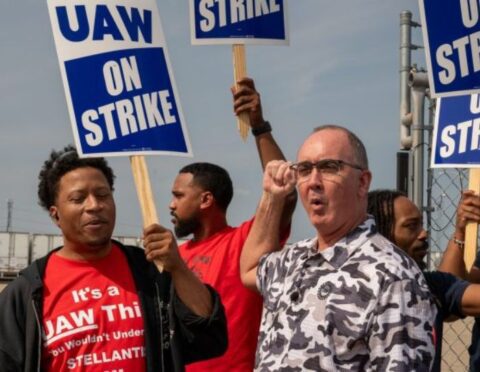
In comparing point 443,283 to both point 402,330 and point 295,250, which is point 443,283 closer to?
point 295,250

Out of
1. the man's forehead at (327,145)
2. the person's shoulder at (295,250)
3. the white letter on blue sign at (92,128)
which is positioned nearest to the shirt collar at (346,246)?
the person's shoulder at (295,250)

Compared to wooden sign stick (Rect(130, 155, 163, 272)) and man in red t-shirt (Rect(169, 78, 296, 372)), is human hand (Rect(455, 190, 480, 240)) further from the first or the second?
wooden sign stick (Rect(130, 155, 163, 272))

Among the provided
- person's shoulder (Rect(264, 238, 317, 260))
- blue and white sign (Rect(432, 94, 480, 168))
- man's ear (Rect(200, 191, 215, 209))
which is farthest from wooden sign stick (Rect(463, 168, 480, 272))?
man's ear (Rect(200, 191, 215, 209))

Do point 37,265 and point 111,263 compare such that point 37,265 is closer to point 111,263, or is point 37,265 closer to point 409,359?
point 111,263

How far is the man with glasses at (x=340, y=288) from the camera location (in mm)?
2887

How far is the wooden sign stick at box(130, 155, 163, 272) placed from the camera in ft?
12.2

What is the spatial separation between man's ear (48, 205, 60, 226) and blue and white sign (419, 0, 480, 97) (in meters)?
1.92

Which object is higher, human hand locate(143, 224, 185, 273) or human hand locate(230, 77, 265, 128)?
human hand locate(230, 77, 265, 128)

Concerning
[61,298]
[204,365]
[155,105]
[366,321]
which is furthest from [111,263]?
[366,321]

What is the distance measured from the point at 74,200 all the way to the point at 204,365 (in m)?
1.18

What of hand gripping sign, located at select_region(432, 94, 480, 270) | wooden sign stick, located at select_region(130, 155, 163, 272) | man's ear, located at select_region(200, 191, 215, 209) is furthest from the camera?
man's ear, located at select_region(200, 191, 215, 209)

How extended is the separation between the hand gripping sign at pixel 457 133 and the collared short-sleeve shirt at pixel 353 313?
5.82ft

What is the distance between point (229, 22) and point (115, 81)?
2.79ft

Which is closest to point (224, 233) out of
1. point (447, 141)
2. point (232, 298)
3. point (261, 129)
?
point (232, 298)
